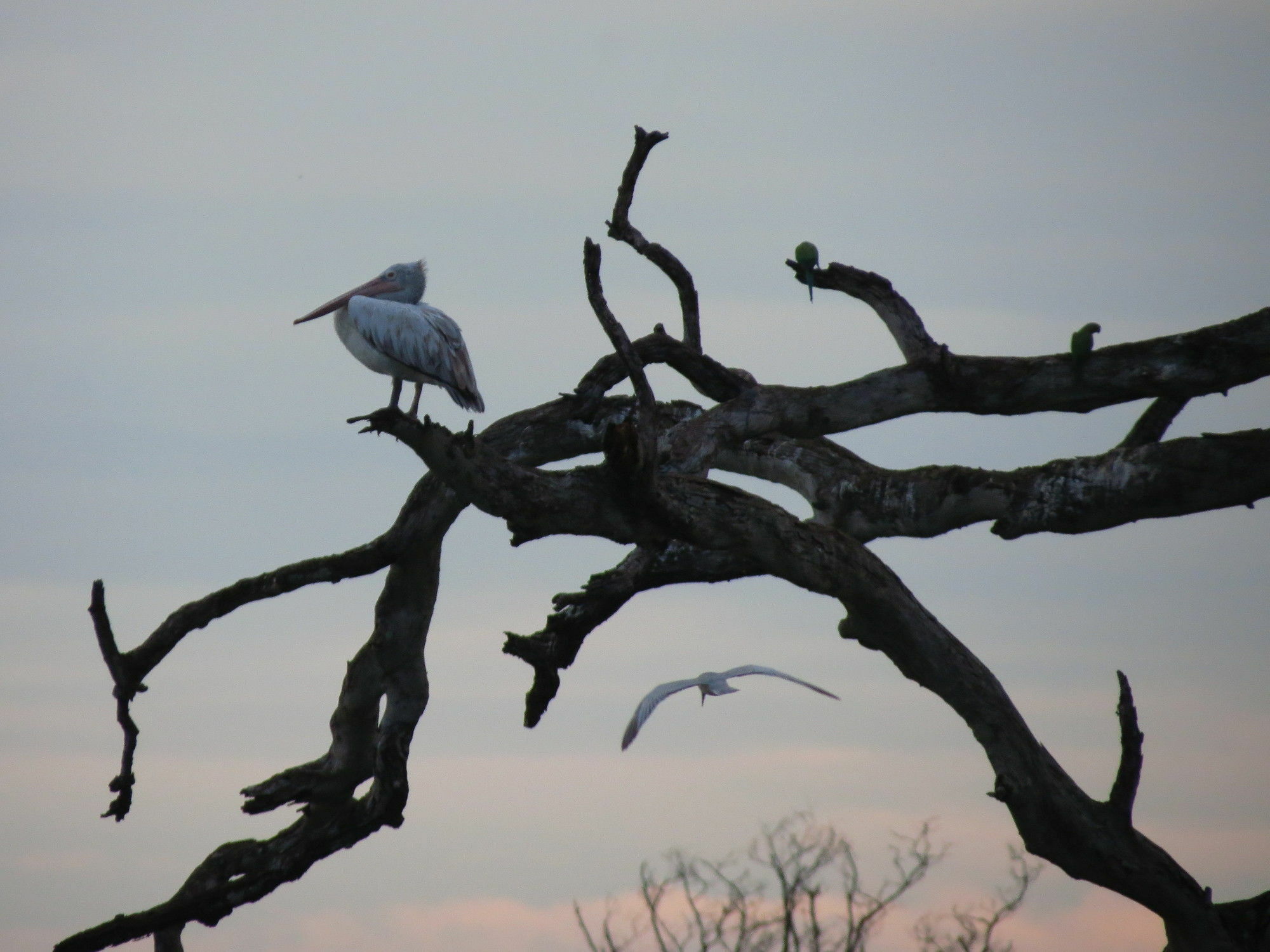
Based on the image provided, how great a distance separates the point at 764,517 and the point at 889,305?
7.65 feet

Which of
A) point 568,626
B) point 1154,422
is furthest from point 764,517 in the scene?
point 1154,422

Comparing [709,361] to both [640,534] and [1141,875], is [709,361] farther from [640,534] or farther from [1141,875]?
[1141,875]

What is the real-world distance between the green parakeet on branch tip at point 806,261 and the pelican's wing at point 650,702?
2265mm

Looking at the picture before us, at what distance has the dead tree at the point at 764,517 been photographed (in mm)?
7934

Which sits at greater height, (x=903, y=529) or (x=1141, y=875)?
(x=903, y=529)

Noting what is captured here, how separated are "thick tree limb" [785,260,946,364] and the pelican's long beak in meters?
4.50

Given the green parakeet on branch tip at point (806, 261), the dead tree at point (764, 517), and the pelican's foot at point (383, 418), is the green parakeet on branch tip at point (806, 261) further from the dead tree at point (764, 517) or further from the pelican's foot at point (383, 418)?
the pelican's foot at point (383, 418)

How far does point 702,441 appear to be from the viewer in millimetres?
9500


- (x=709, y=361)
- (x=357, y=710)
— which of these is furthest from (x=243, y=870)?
(x=709, y=361)

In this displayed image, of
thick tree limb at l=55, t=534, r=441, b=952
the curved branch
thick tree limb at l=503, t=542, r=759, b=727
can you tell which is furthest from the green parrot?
thick tree limb at l=55, t=534, r=441, b=952

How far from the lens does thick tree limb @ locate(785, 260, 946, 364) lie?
991 centimetres

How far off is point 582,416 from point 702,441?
0.99 meters

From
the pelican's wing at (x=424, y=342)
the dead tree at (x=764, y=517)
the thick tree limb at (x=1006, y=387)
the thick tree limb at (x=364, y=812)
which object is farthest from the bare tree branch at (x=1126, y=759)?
the pelican's wing at (x=424, y=342)

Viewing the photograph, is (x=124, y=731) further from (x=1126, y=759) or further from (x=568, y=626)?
(x=1126, y=759)
